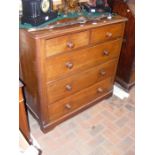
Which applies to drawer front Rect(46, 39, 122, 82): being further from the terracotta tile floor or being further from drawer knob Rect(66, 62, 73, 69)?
the terracotta tile floor

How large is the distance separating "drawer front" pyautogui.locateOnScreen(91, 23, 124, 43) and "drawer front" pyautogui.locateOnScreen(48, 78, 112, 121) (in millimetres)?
492

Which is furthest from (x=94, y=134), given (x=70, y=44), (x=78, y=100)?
(x=70, y=44)

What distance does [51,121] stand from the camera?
162cm

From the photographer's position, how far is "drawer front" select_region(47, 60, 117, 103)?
4.76ft

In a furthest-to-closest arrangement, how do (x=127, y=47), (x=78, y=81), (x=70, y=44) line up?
(x=127, y=47)
(x=78, y=81)
(x=70, y=44)

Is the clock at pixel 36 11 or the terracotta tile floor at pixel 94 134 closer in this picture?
the clock at pixel 36 11

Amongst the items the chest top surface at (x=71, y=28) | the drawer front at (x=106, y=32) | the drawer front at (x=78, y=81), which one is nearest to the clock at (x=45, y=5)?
the chest top surface at (x=71, y=28)

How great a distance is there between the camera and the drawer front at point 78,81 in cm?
145

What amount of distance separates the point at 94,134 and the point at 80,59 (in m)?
0.74

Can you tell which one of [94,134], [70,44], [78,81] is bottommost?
[94,134]

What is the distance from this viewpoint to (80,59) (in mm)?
1480

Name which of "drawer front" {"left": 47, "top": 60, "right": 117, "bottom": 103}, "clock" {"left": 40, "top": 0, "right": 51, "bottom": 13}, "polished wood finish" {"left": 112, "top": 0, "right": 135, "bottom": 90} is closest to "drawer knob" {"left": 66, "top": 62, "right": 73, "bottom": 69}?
"drawer front" {"left": 47, "top": 60, "right": 117, "bottom": 103}

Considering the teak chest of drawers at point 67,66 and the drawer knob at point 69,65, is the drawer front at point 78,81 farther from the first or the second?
the drawer knob at point 69,65

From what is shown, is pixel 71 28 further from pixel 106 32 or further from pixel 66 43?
pixel 106 32
